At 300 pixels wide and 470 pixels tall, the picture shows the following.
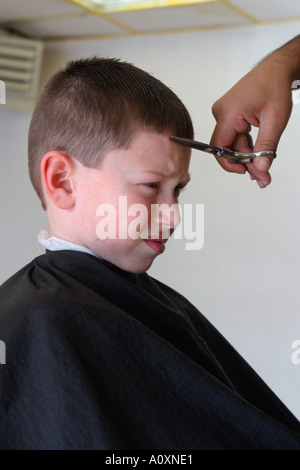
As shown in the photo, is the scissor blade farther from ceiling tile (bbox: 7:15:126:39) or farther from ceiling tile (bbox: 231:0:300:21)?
ceiling tile (bbox: 7:15:126:39)

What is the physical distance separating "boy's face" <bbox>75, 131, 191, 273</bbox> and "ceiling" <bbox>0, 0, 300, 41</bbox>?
8.36 feet

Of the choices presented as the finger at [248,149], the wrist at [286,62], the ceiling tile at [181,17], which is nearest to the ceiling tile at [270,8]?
the ceiling tile at [181,17]

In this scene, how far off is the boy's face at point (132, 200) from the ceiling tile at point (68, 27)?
3.05 m

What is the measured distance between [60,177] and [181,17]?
2.95m

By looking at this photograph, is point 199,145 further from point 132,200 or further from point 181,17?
point 181,17

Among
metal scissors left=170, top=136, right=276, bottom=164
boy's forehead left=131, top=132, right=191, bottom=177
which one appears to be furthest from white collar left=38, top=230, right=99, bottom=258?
metal scissors left=170, top=136, right=276, bottom=164

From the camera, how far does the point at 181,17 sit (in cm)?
420

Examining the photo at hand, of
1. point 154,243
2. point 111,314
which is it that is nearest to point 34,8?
point 154,243

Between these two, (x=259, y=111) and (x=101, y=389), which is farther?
(x=259, y=111)

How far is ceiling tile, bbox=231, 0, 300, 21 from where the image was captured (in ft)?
12.5

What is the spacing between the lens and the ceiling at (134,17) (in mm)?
3922

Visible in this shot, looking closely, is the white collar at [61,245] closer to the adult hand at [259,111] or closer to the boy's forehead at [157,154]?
the boy's forehead at [157,154]
